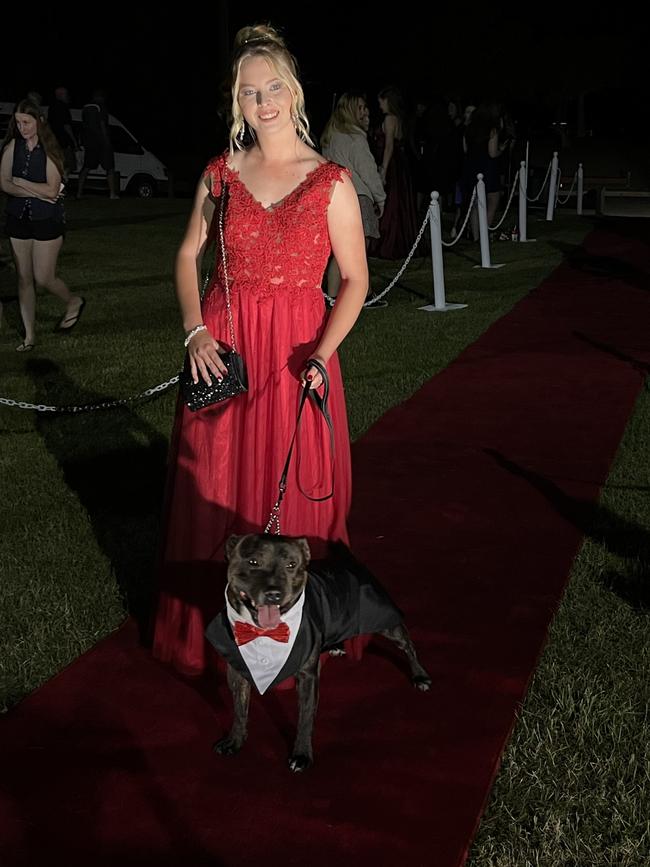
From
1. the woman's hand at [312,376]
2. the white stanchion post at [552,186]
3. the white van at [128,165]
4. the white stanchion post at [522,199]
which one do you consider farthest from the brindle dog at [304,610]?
the white van at [128,165]

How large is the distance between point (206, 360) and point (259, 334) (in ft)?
0.86

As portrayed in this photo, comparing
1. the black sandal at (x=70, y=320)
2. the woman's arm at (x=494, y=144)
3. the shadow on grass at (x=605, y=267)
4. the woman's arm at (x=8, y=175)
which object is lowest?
the shadow on grass at (x=605, y=267)

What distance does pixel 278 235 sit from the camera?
3672 mm

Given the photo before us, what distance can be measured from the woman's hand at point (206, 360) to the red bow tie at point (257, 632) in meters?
0.87

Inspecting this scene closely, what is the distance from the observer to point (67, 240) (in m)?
17.6

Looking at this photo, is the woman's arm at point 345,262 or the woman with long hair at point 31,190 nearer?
the woman's arm at point 345,262

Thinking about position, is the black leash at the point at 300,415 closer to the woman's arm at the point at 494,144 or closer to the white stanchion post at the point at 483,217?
the white stanchion post at the point at 483,217

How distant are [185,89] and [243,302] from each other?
139 feet

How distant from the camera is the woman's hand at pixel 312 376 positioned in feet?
11.8

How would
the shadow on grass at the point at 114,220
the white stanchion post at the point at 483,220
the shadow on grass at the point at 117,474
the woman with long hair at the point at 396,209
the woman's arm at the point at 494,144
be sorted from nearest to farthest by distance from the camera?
the shadow on grass at the point at 117,474 → the white stanchion post at the point at 483,220 → the woman with long hair at the point at 396,209 → the woman's arm at the point at 494,144 → the shadow on grass at the point at 114,220

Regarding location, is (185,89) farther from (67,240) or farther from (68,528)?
(68,528)

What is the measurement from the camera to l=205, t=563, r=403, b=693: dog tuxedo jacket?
3.28 meters

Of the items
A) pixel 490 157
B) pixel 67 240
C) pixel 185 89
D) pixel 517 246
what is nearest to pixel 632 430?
pixel 490 157

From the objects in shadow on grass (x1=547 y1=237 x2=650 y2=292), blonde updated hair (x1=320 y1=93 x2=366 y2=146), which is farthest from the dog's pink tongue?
shadow on grass (x1=547 y1=237 x2=650 y2=292)
